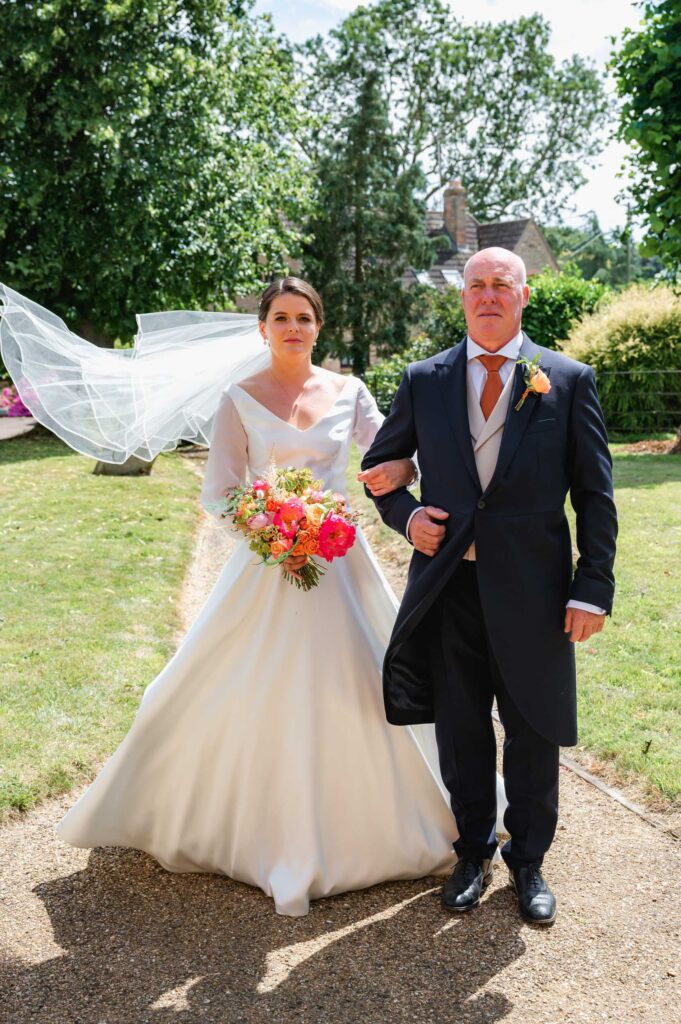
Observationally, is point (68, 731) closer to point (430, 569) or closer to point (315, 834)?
point (315, 834)

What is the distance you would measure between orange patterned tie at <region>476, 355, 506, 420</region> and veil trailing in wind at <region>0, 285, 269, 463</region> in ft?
4.69

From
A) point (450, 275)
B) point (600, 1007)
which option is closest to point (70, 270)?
point (600, 1007)

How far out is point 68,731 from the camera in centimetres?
502

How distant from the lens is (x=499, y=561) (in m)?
3.22

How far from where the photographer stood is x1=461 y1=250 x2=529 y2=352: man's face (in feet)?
10.5

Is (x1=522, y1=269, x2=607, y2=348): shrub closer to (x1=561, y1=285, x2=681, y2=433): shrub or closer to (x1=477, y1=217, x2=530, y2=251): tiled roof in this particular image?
(x1=561, y1=285, x2=681, y2=433): shrub

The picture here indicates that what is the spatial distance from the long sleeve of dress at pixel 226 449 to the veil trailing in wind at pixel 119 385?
701 mm

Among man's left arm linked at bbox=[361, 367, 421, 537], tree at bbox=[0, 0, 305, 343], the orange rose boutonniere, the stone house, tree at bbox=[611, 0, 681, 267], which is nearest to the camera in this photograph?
the orange rose boutonniere

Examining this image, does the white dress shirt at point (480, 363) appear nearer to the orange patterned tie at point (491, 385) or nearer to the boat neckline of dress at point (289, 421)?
the orange patterned tie at point (491, 385)

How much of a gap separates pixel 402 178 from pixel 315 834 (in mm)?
30789

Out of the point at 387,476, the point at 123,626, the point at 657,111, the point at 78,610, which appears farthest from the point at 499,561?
the point at 657,111

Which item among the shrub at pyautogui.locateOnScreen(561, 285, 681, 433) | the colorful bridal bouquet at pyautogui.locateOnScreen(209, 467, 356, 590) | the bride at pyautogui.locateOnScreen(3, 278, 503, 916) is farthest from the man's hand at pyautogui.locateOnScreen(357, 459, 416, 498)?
the shrub at pyautogui.locateOnScreen(561, 285, 681, 433)

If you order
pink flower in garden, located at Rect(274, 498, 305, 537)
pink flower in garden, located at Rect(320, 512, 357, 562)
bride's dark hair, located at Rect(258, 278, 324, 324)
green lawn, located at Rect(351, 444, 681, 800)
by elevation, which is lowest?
green lawn, located at Rect(351, 444, 681, 800)

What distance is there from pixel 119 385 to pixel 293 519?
1.76 m
